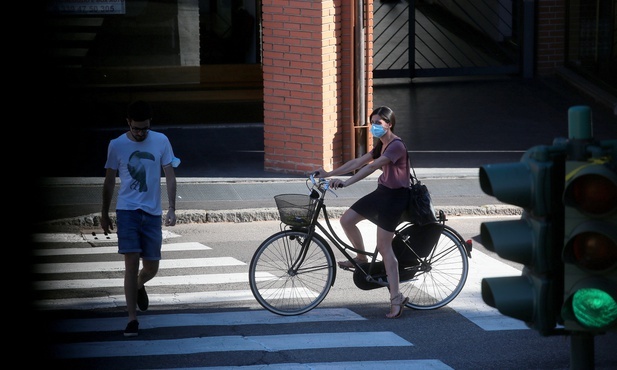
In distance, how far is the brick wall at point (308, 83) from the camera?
46.7 feet

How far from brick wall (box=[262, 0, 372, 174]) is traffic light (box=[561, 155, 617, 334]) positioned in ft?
35.5

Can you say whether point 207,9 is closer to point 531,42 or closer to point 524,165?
point 531,42

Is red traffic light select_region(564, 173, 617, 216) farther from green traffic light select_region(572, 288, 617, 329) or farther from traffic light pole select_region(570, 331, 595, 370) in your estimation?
traffic light pole select_region(570, 331, 595, 370)

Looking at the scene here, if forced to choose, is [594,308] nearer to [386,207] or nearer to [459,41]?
[386,207]

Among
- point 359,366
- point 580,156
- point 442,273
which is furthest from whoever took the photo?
point 442,273

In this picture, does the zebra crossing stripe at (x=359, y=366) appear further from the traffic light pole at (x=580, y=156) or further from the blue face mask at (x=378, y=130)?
the traffic light pole at (x=580, y=156)

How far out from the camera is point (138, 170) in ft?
26.9

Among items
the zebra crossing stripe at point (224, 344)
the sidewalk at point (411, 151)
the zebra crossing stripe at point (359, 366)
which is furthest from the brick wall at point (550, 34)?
the zebra crossing stripe at point (359, 366)

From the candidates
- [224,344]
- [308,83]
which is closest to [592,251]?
[224,344]

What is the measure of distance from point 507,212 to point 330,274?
4.69 metres

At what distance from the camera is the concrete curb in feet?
40.1

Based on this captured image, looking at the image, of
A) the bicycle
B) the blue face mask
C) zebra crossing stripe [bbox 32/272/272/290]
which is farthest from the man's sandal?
zebra crossing stripe [bbox 32/272/272/290]

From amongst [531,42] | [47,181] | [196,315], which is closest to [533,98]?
[531,42]

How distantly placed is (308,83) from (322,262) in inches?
237
